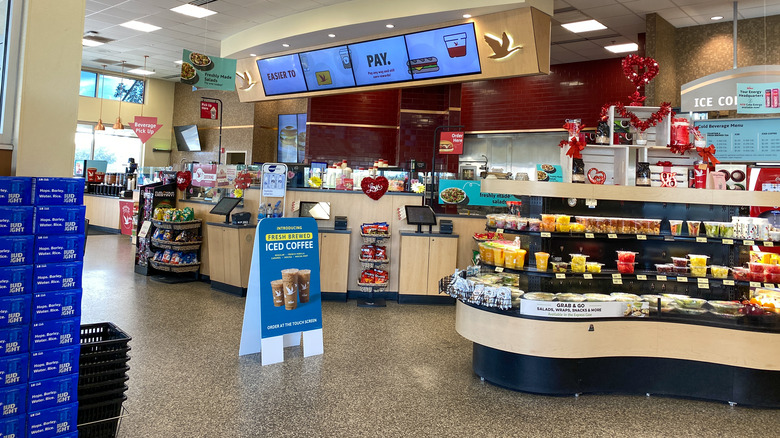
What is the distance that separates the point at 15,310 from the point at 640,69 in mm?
5438

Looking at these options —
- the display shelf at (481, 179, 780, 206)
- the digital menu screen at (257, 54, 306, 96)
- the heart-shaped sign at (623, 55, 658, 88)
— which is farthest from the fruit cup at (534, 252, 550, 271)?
the digital menu screen at (257, 54, 306, 96)

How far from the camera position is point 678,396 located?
4.05 meters

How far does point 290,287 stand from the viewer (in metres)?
4.58

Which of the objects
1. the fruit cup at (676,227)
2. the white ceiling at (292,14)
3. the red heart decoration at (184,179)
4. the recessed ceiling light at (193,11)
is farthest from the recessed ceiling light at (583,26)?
the red heart decoration at (184,179)

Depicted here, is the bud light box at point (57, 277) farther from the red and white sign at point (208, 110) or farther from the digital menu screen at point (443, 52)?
the red and white sign at point (208, 110)

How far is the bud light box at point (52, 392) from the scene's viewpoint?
91.2 inches

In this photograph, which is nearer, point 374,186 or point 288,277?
point 288,277

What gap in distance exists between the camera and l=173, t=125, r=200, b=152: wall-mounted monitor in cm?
1487

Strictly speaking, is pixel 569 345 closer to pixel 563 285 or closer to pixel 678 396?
pixel 563 285

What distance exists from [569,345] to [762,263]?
182cm

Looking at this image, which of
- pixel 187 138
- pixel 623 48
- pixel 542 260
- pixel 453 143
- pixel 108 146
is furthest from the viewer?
pixel 108 146

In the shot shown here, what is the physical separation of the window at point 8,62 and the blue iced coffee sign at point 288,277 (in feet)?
7.56

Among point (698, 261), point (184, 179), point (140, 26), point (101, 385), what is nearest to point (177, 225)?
point (184, 179)

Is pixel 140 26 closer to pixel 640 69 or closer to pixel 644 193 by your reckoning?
pixel 640 69
